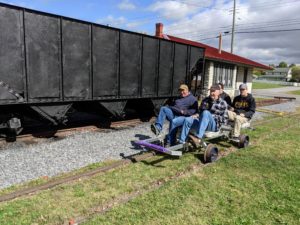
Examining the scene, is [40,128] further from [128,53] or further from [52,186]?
[52,186]

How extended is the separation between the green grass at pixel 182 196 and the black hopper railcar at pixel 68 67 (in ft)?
10.4

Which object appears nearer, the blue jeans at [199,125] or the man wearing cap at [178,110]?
the blue jeans at [199,125]

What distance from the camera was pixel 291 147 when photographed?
287 inches

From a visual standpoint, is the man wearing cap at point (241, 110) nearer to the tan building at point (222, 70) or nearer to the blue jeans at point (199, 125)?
the blue jeans at point (199, 125)

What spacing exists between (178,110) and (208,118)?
757mm

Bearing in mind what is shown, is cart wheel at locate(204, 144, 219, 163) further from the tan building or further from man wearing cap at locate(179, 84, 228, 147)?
the tan building

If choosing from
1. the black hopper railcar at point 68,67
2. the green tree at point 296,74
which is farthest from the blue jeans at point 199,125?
the green tree at point 296,74

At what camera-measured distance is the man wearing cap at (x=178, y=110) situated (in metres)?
6.41

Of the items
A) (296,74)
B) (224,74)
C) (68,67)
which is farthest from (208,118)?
(296,74)

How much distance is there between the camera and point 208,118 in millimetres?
6133

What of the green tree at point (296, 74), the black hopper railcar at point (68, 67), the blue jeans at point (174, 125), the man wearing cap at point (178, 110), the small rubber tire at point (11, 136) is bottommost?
the small rubber tire at point (11, 136)

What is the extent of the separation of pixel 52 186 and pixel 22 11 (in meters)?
4.31

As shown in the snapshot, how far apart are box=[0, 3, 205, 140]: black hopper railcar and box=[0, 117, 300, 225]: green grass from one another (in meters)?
3.18

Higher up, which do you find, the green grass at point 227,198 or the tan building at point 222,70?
the tan building at point 222,70
